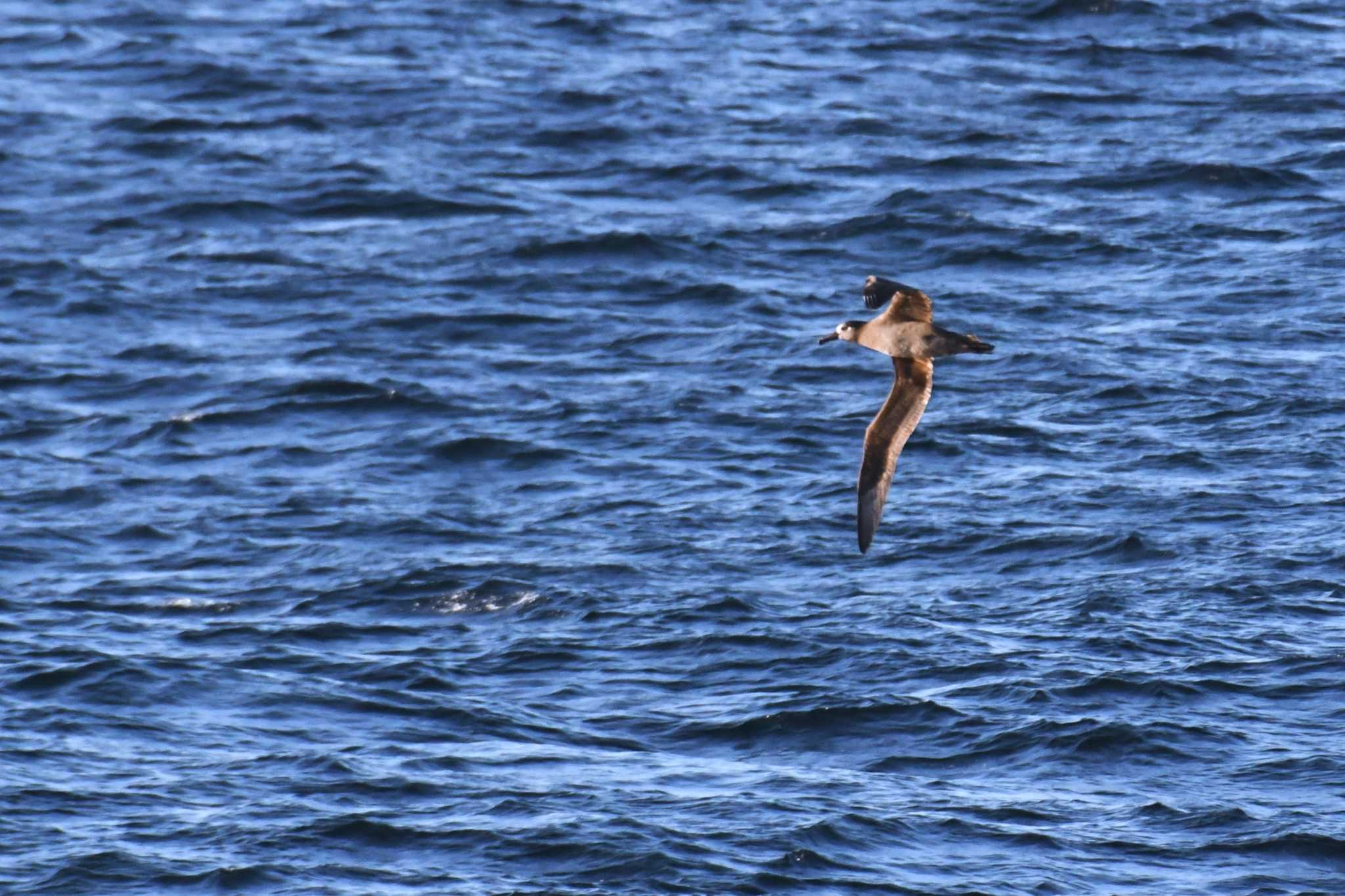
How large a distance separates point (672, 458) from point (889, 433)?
7959 mm

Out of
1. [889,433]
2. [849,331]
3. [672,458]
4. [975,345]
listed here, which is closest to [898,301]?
[975,345]

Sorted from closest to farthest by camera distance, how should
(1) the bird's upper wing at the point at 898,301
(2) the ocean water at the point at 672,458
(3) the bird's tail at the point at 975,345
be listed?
(3) the bird's tail at the point at 975,345, (1) the bird's upper wing at the point at 898,301, (2) the ocean water at the point at 672,458

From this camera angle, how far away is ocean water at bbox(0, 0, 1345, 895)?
745 inches

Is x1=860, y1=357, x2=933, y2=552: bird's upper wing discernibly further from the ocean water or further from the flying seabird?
the ocean water

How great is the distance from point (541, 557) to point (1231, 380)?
23.4ft

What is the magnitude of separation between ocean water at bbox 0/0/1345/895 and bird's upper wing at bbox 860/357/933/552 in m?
2.99

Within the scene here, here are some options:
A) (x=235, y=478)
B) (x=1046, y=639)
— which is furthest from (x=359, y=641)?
(x=1046, y=639)

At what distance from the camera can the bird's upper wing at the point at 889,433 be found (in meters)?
16.0

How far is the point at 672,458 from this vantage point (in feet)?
79.1

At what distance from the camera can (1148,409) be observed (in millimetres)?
24312

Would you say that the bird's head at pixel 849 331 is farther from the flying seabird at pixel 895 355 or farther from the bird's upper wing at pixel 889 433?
the bird's upper wing at pixel 889 433

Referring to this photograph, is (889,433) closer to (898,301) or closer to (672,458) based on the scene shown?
(898,301)

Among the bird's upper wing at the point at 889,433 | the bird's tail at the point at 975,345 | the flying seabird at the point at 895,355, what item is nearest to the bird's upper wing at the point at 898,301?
the flying seabird at the point at 895,355

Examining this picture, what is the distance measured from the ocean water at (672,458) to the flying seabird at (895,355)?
3.15 meters
